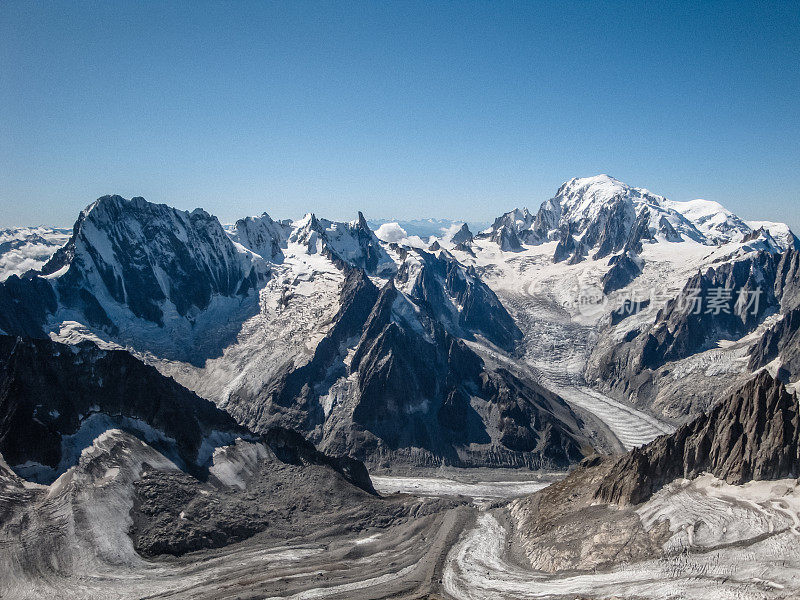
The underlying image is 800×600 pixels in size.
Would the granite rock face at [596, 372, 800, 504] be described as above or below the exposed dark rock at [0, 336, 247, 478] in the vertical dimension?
below

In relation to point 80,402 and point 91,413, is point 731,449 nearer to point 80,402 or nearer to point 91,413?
point 91,413

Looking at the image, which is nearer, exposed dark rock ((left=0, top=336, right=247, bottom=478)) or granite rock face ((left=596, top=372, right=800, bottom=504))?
granite rock face ((left=596, top=372, right=800, bottom=504))

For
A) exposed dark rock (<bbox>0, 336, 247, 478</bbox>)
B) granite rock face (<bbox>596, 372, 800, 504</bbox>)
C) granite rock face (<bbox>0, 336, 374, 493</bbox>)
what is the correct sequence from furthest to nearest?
exposed dark rock (<bbox>0, 336, 247, 478</bbox>) < granite rock face (<bbox>0, 336, 374, 493</bbox>) < granite rock face (<bbox>596, 372, 800, 504</bbox>)

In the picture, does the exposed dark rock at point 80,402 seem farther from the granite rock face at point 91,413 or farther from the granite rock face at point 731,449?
the granite rock face at point 731,449

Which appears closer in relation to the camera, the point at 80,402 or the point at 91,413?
the point at 91,413

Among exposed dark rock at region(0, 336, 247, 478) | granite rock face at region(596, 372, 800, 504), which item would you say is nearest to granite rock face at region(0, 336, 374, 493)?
exposed dark rock at region(0, 336, 247, 478)

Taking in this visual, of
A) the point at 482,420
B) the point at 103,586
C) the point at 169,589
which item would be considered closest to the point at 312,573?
the point at 169,589

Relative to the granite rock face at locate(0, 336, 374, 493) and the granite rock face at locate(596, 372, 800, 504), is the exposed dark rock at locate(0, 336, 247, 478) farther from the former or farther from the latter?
the granite rock face at locate(596, 372, 800, 504)

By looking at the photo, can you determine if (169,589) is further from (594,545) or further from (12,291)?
(12,291)

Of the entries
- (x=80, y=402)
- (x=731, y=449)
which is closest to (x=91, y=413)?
(x=80, y=402)

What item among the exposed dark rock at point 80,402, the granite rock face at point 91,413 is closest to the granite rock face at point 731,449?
the granite rock face at point 91,413
